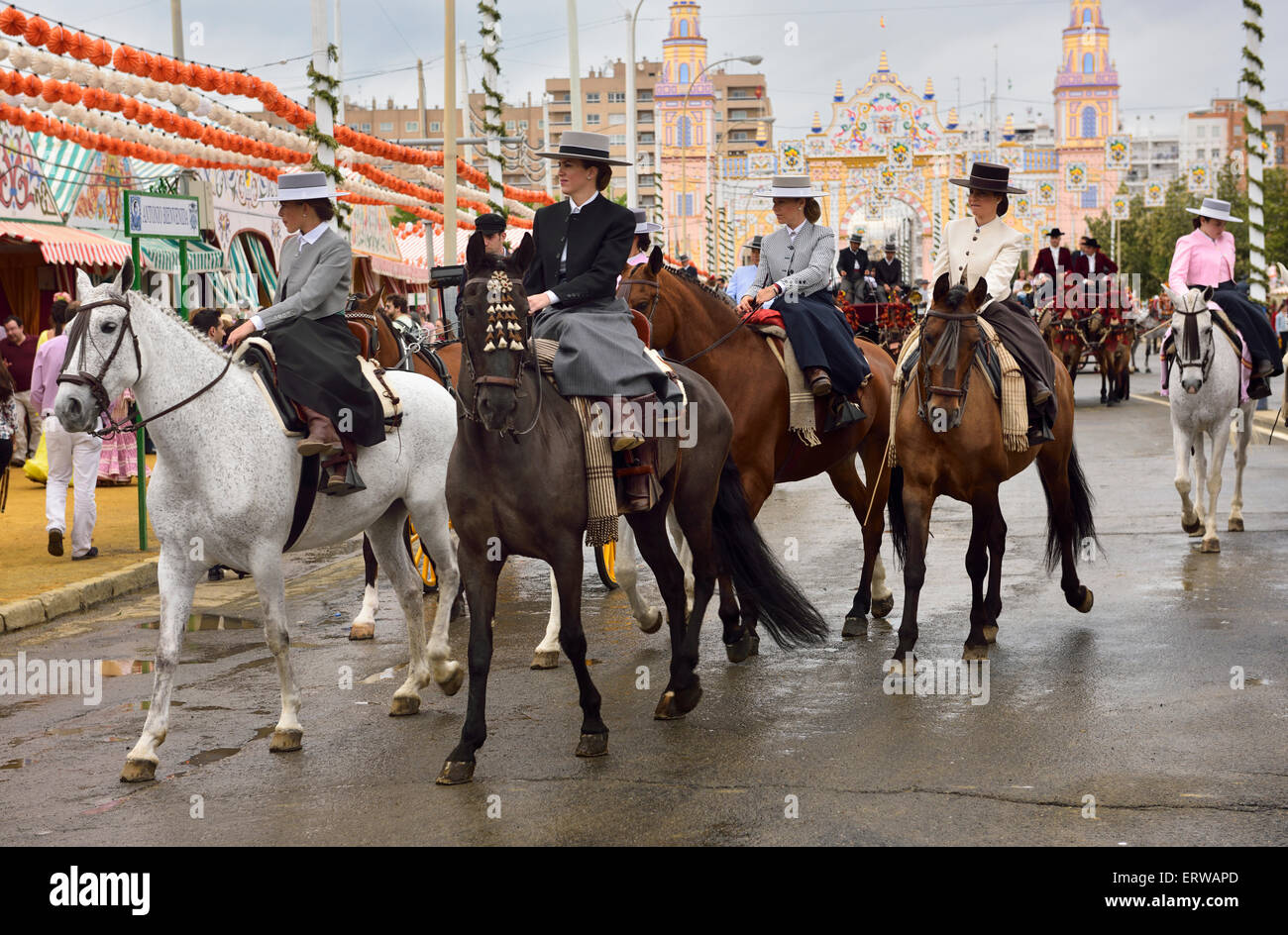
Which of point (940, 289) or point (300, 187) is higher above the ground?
point (300, 187)

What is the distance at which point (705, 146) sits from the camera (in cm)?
9512

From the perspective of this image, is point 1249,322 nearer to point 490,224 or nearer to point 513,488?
point 490,224

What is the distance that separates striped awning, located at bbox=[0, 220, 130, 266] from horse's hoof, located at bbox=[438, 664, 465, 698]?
13.5 meters

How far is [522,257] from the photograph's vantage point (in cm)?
648

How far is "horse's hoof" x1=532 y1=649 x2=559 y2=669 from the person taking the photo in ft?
28.0

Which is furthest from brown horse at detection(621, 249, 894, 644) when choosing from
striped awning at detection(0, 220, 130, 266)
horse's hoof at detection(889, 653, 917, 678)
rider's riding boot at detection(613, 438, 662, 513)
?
striped awning at detection(0, 220, 130, 266)

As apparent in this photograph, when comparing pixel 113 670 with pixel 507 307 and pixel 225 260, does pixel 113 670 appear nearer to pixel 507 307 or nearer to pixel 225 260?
pixel 507 307

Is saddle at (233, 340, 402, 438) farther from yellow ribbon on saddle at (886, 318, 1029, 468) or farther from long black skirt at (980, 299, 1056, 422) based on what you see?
long black skirt at (980, 299, 1056, 422)

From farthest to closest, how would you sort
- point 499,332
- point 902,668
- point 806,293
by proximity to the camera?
point 806,293
point 902,668
point 499,332

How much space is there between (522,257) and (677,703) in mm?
2350

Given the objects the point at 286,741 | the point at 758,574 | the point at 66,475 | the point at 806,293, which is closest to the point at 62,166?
the point at 66,475

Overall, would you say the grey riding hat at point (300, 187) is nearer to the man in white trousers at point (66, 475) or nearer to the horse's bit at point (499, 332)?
the horse's bit at point (499, 332)

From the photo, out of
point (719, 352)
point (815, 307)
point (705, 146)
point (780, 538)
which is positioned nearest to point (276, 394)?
point (719, 352)

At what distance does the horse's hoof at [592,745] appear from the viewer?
21.6ft
